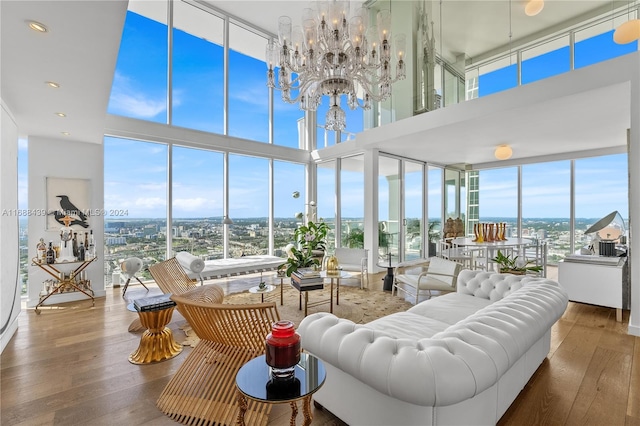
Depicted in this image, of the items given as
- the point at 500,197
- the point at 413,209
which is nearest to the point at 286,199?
the point at 413,209

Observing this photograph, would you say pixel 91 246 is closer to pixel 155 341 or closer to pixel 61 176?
pixel 61 176

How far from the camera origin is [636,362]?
2.60m

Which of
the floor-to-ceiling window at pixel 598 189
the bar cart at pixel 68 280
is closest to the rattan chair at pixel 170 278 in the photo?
the bar cart at pixel 68 280

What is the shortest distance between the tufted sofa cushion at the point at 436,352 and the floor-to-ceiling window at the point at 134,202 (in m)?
4.95

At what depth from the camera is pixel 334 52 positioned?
347 cm

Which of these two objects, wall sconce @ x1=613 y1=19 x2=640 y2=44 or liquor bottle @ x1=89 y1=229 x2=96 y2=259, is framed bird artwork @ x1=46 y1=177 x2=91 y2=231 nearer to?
liquor bottle @ x1=89 y1=229 x2=96 y2=259

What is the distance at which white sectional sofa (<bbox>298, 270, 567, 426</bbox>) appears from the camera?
1291 millimetres

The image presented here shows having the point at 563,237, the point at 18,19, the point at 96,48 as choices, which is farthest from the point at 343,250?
the point at 563,237

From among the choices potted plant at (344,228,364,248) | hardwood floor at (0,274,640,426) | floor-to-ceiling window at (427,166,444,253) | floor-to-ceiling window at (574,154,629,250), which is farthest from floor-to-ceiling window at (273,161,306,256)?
floor-to-ceiling window at (574,154,629,250)

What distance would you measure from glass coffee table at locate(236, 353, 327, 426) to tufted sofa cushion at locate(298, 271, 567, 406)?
0.22m

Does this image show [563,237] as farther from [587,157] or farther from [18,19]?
[18,19]

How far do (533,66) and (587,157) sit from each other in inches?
140

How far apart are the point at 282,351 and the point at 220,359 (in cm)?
112

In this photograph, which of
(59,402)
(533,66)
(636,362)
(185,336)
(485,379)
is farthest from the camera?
(533,66)
